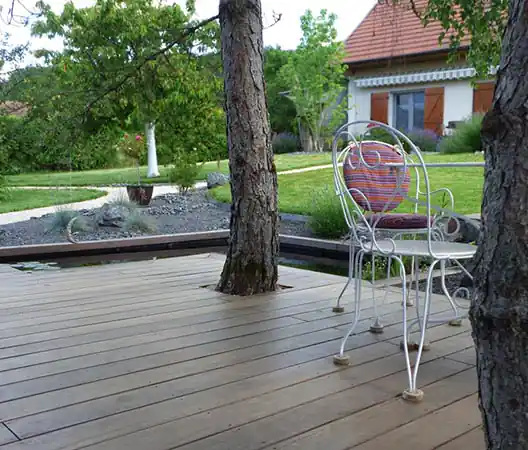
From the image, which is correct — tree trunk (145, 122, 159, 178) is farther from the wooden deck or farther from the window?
the wooden deck

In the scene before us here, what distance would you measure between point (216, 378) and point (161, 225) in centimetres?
552

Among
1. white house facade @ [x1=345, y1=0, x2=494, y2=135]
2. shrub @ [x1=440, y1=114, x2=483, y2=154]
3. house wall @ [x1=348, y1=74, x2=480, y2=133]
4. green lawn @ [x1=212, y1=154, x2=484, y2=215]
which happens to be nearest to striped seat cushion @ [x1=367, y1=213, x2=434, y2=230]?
green lawn @ [x1=212, y1=154, x2=484, y2=215]

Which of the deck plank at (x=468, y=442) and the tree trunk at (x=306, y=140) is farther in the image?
the tree trunk at (x=306, y=140)

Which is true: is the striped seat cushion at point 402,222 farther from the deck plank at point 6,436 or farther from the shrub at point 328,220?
the shrub at point 328,220

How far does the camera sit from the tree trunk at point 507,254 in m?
0.96

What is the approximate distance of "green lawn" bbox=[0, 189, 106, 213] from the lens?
9.34m

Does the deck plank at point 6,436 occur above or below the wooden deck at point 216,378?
above

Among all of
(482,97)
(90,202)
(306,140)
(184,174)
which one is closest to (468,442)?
(90,202)

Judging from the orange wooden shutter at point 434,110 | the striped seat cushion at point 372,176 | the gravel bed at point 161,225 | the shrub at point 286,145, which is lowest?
the gravel bed at point 161,225

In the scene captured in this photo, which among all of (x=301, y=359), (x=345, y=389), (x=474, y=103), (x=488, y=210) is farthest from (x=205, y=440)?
(x=474, y=103)

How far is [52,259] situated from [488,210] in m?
5.04

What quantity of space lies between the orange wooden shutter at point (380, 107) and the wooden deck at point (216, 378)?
42.3 ft

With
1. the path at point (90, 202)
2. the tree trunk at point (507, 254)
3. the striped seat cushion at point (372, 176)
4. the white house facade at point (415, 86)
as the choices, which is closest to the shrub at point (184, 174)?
the path at point (90, 202)

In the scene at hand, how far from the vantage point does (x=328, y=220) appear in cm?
617
